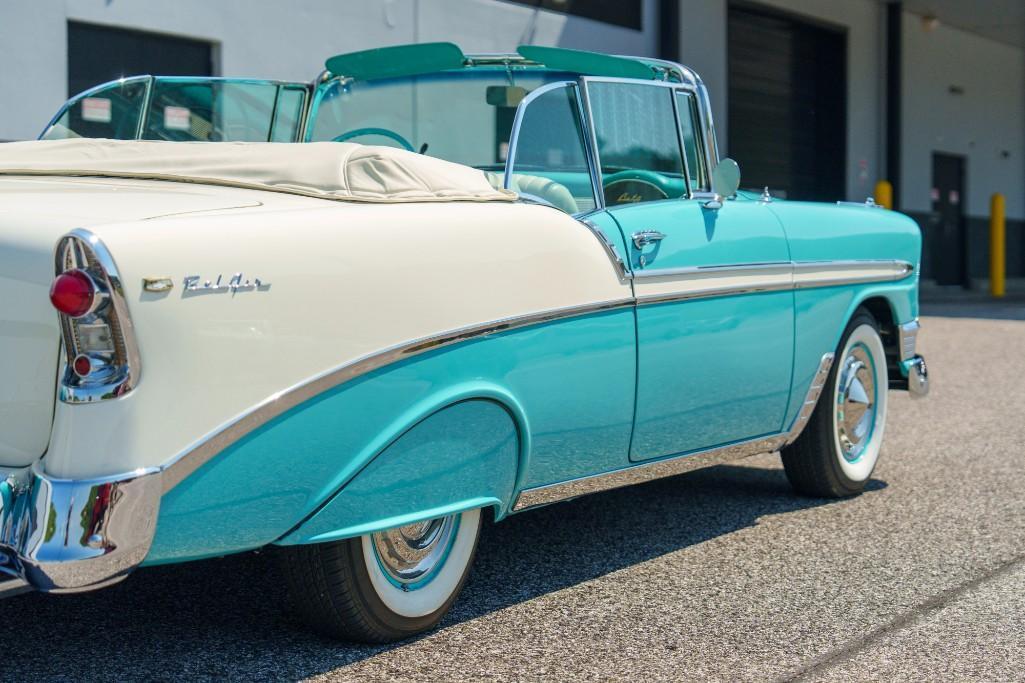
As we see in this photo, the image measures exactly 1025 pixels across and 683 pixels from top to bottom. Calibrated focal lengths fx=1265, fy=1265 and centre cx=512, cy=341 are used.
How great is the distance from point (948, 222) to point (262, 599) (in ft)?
69.4

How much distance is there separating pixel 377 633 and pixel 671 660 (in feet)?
2.32

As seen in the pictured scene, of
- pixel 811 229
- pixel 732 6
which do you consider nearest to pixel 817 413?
pixel 811 229

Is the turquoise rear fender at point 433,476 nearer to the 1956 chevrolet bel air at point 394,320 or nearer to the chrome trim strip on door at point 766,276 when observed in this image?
the 1956 chevrolet bel air at point 394,320

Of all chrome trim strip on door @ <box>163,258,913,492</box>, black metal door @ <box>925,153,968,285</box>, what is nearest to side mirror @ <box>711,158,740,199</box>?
chrome trim strip on door @ <box>163,258,913,492</box>

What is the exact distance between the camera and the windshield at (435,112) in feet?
13.4

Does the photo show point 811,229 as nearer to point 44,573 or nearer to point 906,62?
point 44,573

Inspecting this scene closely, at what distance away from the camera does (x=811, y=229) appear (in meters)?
4.50

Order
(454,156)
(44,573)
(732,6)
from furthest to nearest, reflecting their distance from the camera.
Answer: (732,6) → (454,156) → (44,573)

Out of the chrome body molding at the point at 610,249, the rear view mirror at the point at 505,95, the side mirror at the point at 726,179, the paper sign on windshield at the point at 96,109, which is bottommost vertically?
the chrome body molding at the point at 610,249

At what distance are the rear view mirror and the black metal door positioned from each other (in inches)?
752

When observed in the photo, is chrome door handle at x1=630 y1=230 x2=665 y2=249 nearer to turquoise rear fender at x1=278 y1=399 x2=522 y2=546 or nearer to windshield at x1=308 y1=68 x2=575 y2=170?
windshield at x1=308 y1=68 x2=575 y2=170

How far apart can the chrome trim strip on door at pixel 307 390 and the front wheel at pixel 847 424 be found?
73.4 inches

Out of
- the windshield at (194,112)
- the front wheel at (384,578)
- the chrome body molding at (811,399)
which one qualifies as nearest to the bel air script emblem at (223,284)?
the front wheel at (384,578)

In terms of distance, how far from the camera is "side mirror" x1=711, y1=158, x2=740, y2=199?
13.3 ft
